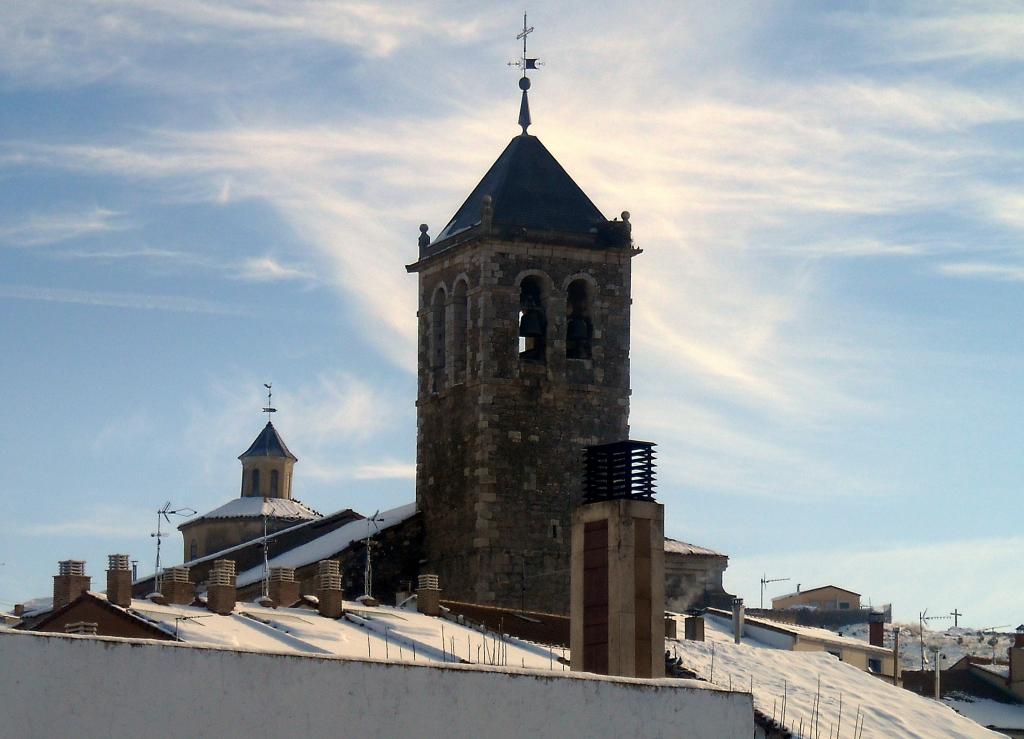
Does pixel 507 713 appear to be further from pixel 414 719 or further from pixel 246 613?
pixel 246 613

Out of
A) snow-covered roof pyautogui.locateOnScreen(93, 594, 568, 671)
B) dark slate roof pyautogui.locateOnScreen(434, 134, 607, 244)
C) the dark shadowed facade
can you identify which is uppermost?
dark slate roof pyautogui.locateOnScreen(434, 134, 607, 244)

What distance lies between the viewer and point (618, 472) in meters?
39.2

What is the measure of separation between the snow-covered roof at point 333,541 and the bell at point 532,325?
214 inches

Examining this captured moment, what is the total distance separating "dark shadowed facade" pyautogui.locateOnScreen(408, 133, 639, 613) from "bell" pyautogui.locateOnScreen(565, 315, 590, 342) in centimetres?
2

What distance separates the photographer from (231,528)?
7906 centimetres

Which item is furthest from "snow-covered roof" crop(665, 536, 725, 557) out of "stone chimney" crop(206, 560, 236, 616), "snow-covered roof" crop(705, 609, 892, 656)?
"stone chimney" crop(206, 560, 236, 616)

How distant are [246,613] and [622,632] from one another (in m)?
10.5

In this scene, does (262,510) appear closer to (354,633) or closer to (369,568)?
(369,568)

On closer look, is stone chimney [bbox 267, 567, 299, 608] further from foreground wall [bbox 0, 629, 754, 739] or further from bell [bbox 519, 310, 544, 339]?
foreground wall [bbox 0, 629, 754, 739]

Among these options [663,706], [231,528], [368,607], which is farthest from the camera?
[231,528]

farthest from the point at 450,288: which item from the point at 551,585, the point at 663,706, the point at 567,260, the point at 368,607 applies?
the point at 663,706

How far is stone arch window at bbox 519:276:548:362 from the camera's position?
58.3 metres

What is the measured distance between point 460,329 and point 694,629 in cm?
1006

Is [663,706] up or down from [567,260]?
down
